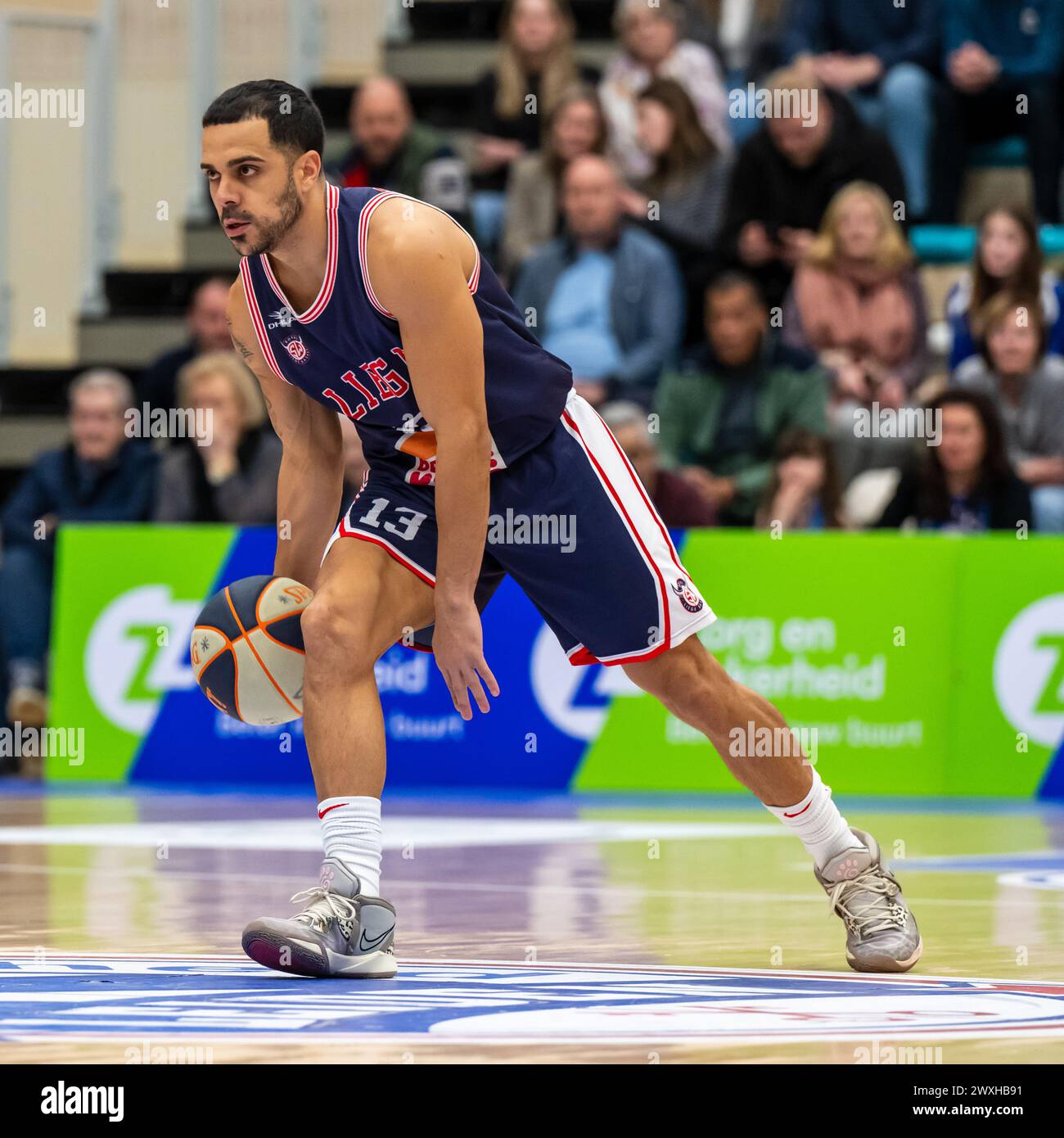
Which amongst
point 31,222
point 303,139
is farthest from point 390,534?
point 31,222

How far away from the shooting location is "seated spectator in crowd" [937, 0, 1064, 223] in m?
13.4

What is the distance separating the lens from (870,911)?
4879mm

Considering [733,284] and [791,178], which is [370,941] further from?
[791,178]

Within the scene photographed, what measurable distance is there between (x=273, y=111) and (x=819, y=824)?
6.48ft

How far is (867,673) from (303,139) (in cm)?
609

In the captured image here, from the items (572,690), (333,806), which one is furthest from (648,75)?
(333,806)

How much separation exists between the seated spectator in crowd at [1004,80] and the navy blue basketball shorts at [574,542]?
919 cm

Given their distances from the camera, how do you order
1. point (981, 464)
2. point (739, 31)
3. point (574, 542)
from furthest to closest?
point (739, 31)
point (981, 464)
point (574, 542)

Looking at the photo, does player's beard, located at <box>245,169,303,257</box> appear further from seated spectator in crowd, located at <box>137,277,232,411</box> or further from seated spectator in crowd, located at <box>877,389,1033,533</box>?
seated spectator in crowd, located at <box>137,277,232,411</box>

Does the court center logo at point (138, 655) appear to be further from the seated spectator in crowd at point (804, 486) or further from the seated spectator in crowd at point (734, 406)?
the seated spectator in crowd at point (804, 486)

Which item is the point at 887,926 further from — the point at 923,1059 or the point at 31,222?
the point at 31,222

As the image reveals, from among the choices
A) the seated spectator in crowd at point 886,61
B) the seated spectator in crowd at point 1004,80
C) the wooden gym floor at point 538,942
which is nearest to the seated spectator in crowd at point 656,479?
the wooden gym floor at point 538,942

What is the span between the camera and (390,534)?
475cm

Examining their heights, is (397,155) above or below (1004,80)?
below
